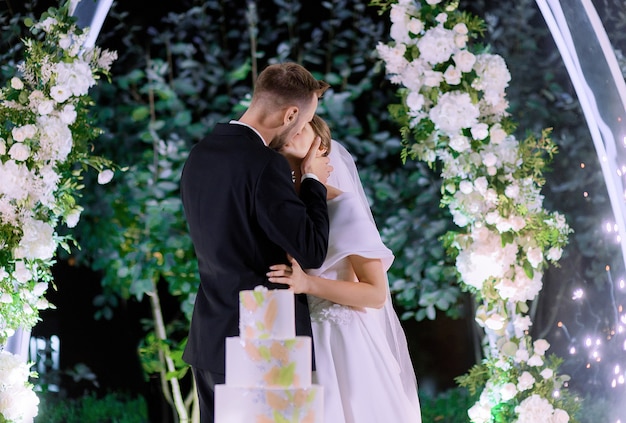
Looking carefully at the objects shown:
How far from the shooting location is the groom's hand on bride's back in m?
2.99

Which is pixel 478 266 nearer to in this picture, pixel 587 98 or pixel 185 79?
pixel 587 98

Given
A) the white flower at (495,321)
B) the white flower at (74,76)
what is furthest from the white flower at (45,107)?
the white flower at (495,321)

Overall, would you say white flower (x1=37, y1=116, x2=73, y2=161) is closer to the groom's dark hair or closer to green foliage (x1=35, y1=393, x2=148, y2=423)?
the groom's dark hair

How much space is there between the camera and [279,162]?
9.09 feet

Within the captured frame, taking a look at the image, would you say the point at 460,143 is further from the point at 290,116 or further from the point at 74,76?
the point at 74,76

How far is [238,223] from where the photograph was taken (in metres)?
2.80

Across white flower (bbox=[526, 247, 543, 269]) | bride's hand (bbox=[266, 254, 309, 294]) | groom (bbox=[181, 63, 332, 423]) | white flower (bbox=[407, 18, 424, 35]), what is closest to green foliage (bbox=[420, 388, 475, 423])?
white flower (bbox=[526, 247, 543, 269])

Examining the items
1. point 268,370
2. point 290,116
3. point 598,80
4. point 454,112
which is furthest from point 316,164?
point 598,80

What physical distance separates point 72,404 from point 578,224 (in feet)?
9.45

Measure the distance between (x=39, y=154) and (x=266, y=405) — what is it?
1873 millimetres

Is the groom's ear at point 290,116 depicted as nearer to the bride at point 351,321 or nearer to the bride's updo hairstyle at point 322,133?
the bride at point 351,321

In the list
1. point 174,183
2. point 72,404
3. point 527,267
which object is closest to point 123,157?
point 174,183

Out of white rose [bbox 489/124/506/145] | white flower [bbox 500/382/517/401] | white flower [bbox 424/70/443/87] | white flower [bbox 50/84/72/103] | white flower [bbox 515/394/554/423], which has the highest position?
white flower [bbox 424/70/443/87]

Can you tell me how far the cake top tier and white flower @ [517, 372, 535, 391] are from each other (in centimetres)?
195
